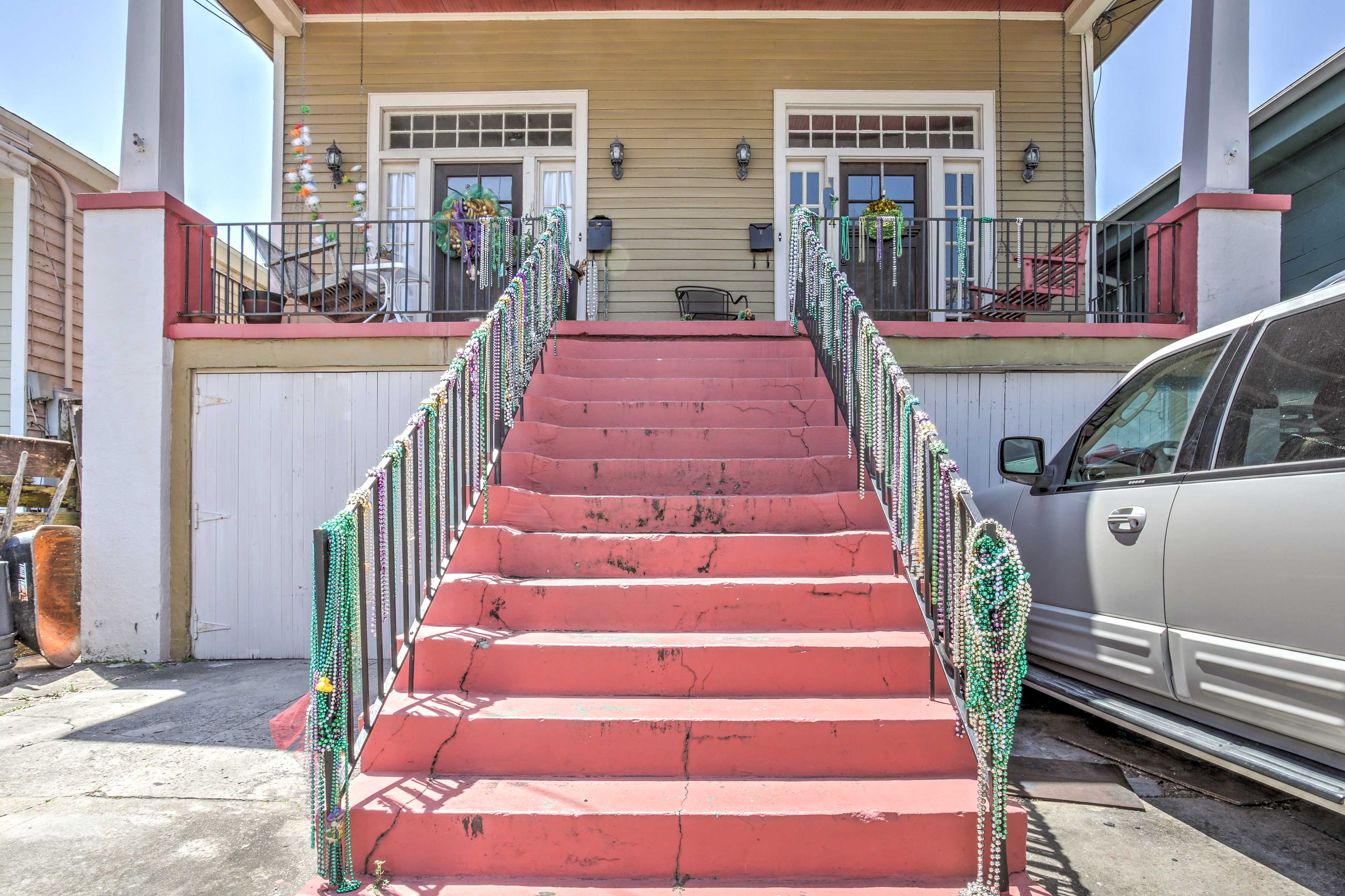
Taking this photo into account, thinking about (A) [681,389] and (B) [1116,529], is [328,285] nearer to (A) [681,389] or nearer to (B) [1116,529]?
(A) [681,389]

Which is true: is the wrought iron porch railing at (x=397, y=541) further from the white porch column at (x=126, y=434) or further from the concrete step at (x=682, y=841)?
the white porch column at (x=126, y=434)

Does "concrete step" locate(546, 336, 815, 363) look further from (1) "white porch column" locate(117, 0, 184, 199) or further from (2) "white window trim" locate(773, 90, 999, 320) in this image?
(1) "white porch column" locate(117, 0, 184, 199)

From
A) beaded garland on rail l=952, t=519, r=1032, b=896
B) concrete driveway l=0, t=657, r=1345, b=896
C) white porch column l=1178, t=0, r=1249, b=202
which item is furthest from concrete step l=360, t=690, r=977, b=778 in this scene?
white porch column l=1178, t=0, r=1249, b=202

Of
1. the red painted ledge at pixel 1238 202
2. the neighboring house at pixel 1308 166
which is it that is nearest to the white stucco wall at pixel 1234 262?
the red painted ledge at pixel 1238 202

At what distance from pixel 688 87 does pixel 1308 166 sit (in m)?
6.33

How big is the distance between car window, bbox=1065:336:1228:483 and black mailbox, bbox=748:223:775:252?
494cm

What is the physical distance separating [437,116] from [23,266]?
5.02m

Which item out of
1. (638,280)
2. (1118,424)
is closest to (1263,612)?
(1118,424)

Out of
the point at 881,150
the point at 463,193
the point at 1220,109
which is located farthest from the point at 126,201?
the point at 1220,109

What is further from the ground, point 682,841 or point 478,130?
point 478,130

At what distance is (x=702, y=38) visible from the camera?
26.9 feet

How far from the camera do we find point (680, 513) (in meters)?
4.05

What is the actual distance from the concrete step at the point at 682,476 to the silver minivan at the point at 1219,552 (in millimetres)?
1187

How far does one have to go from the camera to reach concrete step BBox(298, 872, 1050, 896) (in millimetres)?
2420
